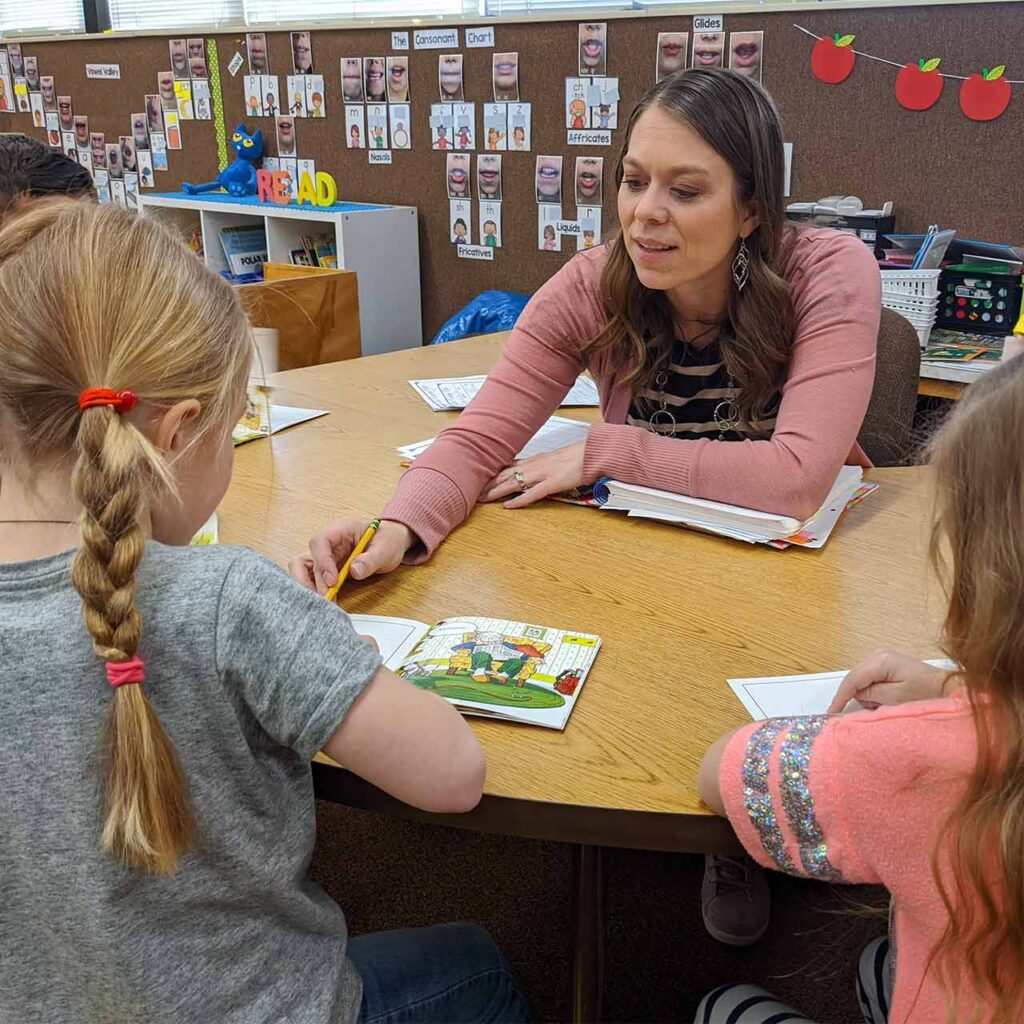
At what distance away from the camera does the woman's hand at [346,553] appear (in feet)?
3.66

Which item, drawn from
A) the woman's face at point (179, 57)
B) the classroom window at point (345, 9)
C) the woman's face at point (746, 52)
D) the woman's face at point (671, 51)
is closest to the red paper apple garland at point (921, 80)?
the woman's face at point (746, 52)

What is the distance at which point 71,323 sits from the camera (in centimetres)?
67

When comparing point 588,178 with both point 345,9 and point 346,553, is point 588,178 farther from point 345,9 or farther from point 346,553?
point 346,553

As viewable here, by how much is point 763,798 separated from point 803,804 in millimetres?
32

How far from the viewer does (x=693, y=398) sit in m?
1.48

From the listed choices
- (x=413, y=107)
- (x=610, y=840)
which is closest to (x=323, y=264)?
(x=413, y=107)

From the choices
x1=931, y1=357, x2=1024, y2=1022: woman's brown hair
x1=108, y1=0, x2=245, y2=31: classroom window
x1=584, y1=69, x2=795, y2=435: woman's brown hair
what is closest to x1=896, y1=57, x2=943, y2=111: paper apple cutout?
x1=584, y1=69, x2=795, y2=435: woman's brown hair

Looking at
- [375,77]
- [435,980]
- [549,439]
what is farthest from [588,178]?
[435,980]

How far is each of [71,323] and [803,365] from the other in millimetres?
939

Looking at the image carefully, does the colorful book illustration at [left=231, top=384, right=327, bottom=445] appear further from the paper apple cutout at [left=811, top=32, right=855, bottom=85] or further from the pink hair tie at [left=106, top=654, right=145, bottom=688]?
the paper apple cutout at [left=811, top=32, right=855, bottom=85]

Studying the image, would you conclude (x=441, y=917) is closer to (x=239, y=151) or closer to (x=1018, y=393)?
(x=1018, y=393)

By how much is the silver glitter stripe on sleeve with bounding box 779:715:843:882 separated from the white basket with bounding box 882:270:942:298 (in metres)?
1.63

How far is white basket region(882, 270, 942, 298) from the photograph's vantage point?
2068 millimetres

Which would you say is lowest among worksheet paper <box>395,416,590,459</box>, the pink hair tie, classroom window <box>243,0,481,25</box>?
worksheet paper <box>395,416,590,459</box>
